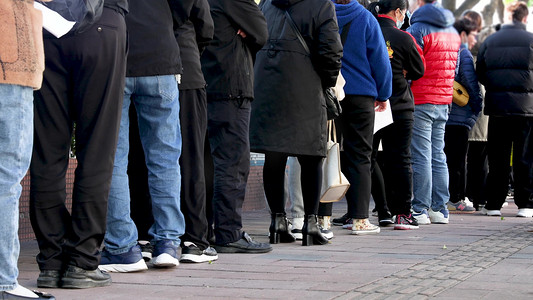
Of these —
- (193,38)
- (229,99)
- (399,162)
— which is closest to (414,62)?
(399,162)

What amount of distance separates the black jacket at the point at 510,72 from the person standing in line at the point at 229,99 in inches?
188

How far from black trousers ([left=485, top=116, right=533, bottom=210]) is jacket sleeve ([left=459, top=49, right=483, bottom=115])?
252 millimetres

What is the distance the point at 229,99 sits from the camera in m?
6.20

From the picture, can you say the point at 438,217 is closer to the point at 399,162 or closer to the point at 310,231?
the point at 399,162

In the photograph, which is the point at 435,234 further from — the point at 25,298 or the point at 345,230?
the point at 25,298

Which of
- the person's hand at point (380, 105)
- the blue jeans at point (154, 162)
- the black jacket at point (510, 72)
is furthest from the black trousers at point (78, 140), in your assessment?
the black jacket at point (510, 72)

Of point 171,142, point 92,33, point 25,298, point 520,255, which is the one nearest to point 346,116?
point 520,255

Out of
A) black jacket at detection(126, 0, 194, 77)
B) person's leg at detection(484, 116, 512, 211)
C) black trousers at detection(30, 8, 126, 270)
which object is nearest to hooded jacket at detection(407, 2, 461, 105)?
person's leg at detection(484, 116, 512, 211)

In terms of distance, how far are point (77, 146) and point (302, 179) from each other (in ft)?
8.08

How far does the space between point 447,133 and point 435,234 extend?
3.02 m

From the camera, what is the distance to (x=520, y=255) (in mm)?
6484

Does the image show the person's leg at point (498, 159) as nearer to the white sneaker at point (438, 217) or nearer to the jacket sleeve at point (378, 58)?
the white sneaker at point (438, 217)

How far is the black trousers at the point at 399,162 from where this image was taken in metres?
8.73

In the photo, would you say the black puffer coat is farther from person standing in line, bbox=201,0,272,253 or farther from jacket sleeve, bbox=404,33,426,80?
jacket sleeve, bbox=404,33,426,80
